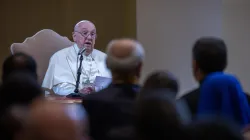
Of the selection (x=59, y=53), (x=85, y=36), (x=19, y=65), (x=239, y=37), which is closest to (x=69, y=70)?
(x=59, y=53)

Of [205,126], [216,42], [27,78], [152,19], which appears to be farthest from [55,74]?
[205,126]

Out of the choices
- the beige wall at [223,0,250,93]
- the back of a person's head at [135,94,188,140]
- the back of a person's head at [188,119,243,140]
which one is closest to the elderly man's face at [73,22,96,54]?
the beige wall at [223,0,250,93]

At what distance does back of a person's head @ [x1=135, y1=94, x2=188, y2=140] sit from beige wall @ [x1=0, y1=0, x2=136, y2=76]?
5.16 meters

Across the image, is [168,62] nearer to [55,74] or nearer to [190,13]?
[190,13]

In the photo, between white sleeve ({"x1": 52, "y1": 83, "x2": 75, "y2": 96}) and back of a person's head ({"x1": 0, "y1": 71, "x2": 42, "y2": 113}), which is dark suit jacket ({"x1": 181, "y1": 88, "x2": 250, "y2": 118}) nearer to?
back of a person's head ({"x1": 0, "y1": 71, "x2": 42, "y2": 113})

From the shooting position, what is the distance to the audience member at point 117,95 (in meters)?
2.44

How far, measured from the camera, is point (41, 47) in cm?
511

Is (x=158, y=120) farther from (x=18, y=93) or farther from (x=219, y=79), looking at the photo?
(x=219, y=79)

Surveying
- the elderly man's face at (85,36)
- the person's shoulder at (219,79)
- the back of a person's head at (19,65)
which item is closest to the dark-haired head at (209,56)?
the person's shoulder at (219,79)

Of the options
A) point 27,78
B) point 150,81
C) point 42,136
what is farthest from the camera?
point 150,81

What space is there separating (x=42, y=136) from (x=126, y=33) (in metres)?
5.44

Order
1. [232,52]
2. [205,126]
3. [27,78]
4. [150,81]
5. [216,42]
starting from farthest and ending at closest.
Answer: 1. [232,52]
2. [216,42]
3. [150,81]
4. [27,78]
5. [205,126]

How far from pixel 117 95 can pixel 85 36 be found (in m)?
2.55

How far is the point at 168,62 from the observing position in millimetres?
6062
